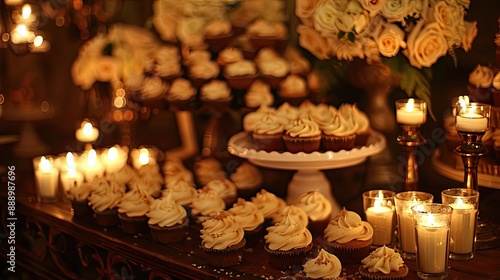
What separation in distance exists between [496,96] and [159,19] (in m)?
2.08

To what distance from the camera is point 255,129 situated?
8.78 feet

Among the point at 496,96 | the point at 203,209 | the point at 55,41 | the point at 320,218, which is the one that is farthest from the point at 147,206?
the point at 55,41

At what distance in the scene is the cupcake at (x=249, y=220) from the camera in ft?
7.82

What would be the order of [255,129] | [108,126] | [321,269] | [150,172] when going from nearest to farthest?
[321,269] → [255,129] → [150,172] → [108,126]

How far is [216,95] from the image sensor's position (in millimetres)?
3375

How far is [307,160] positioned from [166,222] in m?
0.50

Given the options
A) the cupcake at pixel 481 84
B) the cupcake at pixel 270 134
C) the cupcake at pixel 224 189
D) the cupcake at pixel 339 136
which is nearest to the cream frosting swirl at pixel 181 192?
the cupcake at pixel 224 189

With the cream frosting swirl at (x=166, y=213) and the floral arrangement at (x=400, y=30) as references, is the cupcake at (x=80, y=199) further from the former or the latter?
the floral arrangement at (x=400, y=30)

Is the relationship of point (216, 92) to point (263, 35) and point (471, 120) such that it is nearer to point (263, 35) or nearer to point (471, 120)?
point (263, 35)

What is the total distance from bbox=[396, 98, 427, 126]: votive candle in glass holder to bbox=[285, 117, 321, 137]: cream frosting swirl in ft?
0.93

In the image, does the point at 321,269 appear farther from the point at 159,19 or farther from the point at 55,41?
the point at 55,41

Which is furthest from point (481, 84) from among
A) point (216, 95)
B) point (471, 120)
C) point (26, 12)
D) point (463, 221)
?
point (26, 12)

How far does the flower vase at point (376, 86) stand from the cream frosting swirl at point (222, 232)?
1.13 m

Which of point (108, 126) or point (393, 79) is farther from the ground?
point (393, 79)
